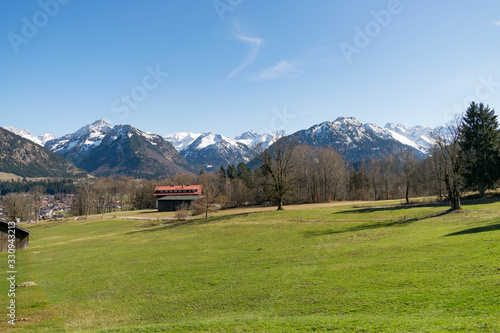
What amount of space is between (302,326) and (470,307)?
6.07m

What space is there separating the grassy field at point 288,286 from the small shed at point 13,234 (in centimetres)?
1119

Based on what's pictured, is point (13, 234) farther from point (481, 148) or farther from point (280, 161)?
point (481, 148)

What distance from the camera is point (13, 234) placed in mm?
41312

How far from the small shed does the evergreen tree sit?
242ft

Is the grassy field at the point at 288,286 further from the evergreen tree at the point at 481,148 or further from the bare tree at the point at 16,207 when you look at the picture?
the bare tree at the point at 16,207

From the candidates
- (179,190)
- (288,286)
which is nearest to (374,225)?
(288,286)

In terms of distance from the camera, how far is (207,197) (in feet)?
237

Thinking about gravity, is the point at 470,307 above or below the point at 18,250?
above

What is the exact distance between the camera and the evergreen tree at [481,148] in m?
54.3

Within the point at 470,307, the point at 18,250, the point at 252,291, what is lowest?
the point at 18,250

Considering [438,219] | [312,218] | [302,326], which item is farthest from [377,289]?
[312,218]

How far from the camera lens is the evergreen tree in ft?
178

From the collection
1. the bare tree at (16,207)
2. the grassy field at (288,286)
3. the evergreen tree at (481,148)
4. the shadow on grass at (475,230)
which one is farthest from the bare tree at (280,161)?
the bare tree at (16,207)

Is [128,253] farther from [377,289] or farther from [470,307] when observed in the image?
[470,307]
